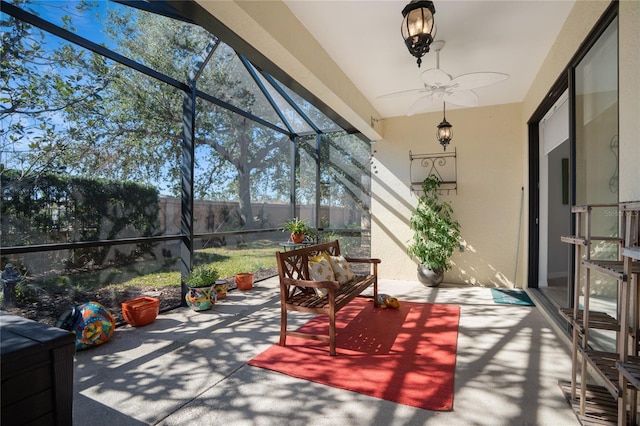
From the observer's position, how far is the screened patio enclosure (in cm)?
249

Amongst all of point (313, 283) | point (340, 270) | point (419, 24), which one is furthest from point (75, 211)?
point (419, 24)

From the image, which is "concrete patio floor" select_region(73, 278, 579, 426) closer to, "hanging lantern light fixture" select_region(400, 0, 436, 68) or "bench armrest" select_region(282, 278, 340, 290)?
"bench armrest" select_region(282, 278, 340, 290)

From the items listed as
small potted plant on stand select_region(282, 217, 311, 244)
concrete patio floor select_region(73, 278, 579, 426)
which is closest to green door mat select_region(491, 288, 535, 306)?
concrete patio floor select_region(73, 278, 579, 426)

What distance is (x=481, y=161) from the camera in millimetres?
5059

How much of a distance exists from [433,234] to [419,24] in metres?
3.44

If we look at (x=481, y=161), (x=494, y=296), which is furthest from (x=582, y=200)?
(x=481, y=161)

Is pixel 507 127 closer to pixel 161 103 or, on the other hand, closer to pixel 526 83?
pixel 526 83

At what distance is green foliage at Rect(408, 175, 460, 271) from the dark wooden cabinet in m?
4.50

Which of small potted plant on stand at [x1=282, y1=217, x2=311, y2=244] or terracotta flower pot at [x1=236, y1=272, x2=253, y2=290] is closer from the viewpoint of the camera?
terracotta flower pot at [x1=236, y1=272, x2=253, y2=290]

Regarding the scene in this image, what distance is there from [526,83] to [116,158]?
5.05m

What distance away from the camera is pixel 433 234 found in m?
4.91

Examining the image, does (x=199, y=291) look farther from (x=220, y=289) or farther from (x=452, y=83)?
(x=452, y=83)

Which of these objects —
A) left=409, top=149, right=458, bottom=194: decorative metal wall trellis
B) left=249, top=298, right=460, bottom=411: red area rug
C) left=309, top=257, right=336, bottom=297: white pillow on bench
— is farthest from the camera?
left=409, top=149, right=458, bottom=194: decorative metal wall trellis

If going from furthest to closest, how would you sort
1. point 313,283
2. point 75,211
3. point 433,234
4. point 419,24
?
point 433,234 → point 75,211 → point 313,283 → point 419,24
